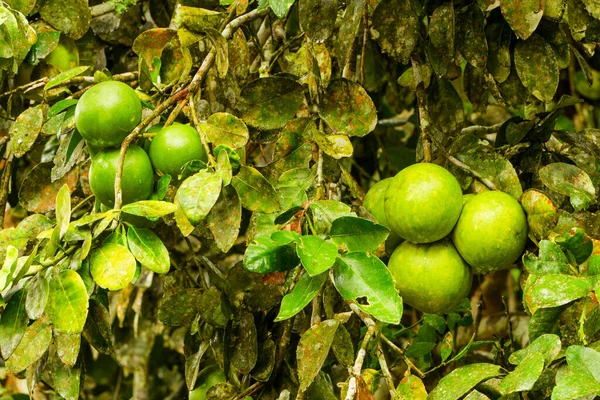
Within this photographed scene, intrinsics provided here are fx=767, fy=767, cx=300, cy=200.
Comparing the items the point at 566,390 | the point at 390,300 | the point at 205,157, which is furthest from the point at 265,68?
the point at 566,390

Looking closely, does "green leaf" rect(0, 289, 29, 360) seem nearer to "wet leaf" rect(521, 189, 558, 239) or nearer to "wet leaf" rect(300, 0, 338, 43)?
"wet leaf" rect(300, 0, 338, 43)

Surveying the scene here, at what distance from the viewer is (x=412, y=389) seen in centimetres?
99

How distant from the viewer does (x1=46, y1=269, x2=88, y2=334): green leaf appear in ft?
2.87

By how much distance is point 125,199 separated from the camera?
988 millimetres

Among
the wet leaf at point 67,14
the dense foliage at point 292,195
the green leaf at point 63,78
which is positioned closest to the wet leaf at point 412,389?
the dense foliage at point 292,195

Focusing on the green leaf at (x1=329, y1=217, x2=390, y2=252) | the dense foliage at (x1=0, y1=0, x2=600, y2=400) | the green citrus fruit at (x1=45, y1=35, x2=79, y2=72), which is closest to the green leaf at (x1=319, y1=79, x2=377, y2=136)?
the dense foliage at (x1=0, y1=0, x2=600, y2=400)

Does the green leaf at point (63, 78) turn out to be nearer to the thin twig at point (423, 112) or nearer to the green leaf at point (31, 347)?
the green leaf at point (31, 347)

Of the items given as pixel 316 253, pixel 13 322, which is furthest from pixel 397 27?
pixel 13 322

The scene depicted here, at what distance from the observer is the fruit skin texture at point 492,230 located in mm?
1023

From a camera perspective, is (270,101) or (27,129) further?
(27,129)

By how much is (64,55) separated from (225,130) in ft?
1.97

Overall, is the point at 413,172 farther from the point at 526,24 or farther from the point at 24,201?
the point at 24,201

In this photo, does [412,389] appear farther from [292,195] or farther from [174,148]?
[174,148]

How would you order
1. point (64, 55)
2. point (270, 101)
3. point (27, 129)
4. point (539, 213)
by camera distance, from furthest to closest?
point (64, 55) < point (27, 129) < point (270, 101) < point (539, 213)
